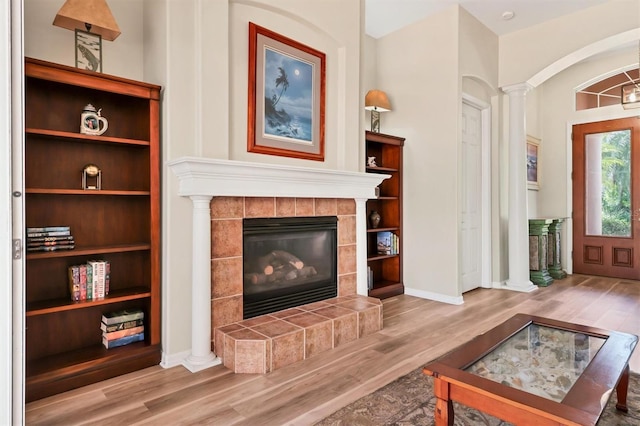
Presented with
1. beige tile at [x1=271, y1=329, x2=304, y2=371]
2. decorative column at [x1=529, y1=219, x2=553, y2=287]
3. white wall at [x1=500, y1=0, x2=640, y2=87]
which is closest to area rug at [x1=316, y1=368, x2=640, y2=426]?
beige tile at [x1=271, y1=329, x2=304, y2=371]

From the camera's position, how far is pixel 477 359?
1.77 metres

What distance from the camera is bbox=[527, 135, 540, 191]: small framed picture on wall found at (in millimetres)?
6055

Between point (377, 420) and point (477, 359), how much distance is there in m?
0.60

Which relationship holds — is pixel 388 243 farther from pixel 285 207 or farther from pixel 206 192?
pixel 206 192

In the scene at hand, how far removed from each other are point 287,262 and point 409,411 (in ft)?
5.13

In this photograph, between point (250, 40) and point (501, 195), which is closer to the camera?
point (250, 40)

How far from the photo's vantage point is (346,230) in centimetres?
367

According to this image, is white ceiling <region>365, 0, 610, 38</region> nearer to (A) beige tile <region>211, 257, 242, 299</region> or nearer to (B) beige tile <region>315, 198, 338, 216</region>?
(B) beige tile <region>315, 198, 338, 216</region>

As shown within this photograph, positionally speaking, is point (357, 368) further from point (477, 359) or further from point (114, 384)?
point (114, 384)

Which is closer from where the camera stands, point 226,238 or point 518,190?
point 226,238

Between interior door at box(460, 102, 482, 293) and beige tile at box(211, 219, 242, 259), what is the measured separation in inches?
113

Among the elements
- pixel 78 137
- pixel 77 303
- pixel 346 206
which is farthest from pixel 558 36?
pixel 77 303

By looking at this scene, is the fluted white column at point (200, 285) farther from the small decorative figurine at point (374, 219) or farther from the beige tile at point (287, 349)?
the small decorative figurine at point (374, 219)

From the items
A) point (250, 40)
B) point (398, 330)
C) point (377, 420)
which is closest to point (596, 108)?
point (398, 330)
